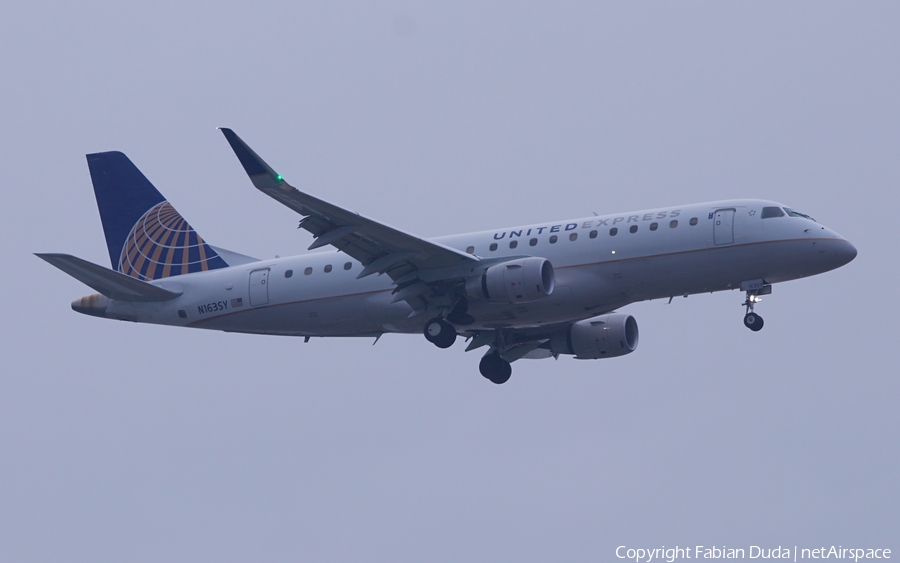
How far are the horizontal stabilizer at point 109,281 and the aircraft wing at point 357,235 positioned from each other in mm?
7779

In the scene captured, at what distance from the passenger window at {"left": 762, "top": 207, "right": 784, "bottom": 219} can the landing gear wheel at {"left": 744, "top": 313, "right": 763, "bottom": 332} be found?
2.98 metres

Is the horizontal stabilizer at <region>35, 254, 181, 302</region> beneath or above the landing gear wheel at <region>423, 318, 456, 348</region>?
above

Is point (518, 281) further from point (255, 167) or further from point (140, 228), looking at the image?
point (140, 228)

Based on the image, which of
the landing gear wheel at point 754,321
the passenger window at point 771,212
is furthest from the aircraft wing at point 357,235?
the passenger window at point 771,212

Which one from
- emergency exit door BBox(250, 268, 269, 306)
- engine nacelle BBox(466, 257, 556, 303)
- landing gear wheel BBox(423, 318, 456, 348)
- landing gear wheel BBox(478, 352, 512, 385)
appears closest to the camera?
engine nacelle BBox(466, 257, 556, 303)

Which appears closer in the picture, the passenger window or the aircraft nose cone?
the aircraft nose cone

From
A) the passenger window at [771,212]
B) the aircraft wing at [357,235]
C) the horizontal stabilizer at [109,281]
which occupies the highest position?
the passenger window at [771,212]

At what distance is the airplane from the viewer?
1416 inches

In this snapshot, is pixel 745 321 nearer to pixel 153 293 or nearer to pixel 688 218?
pixel 688 218

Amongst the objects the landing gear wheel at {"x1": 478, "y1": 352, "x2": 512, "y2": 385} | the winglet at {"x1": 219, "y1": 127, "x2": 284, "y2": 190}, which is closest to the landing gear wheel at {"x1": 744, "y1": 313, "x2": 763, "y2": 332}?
the landing gear wheel at {"x1": 478, "y1": 352, "x2": 512, "y2": 385}

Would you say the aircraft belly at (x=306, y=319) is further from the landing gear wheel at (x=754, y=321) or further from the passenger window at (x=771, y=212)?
the passenger window at (x=771, y=212)

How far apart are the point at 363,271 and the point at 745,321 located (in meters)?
11.7

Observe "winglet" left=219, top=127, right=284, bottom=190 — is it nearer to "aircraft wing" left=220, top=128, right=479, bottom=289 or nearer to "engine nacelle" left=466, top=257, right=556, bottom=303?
"aircraft wing" left=220, top=128, right=479, bottom=289

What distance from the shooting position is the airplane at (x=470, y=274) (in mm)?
35969
